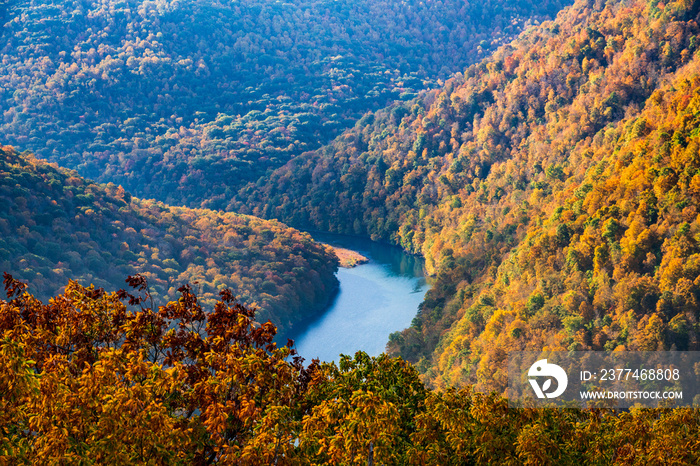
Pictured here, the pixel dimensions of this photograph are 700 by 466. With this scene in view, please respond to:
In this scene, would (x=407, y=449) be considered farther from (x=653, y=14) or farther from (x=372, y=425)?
(x=653, y=14)

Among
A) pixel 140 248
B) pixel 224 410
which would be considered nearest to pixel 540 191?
pixel 140 248

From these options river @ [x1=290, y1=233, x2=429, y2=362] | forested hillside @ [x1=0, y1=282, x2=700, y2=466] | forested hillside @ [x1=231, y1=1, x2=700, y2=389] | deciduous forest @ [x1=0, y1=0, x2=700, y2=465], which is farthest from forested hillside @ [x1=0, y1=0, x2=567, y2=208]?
forested hillside @ [x1=0, y1=282, x2=700, y2=466]

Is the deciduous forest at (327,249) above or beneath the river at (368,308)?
above

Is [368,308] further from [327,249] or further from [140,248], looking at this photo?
[140,248]

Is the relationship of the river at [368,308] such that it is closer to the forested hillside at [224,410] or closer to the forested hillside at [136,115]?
the forested hillside at [136,115]

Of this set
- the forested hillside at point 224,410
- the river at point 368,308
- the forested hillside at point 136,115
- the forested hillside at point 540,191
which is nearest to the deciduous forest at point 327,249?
the forested hillside at point 224,410

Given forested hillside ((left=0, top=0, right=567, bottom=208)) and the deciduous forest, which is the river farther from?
forested hillside ((left=0, top=0, right=567, bottom=208))

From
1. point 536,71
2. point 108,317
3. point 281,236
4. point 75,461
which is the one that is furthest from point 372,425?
point 536,71
